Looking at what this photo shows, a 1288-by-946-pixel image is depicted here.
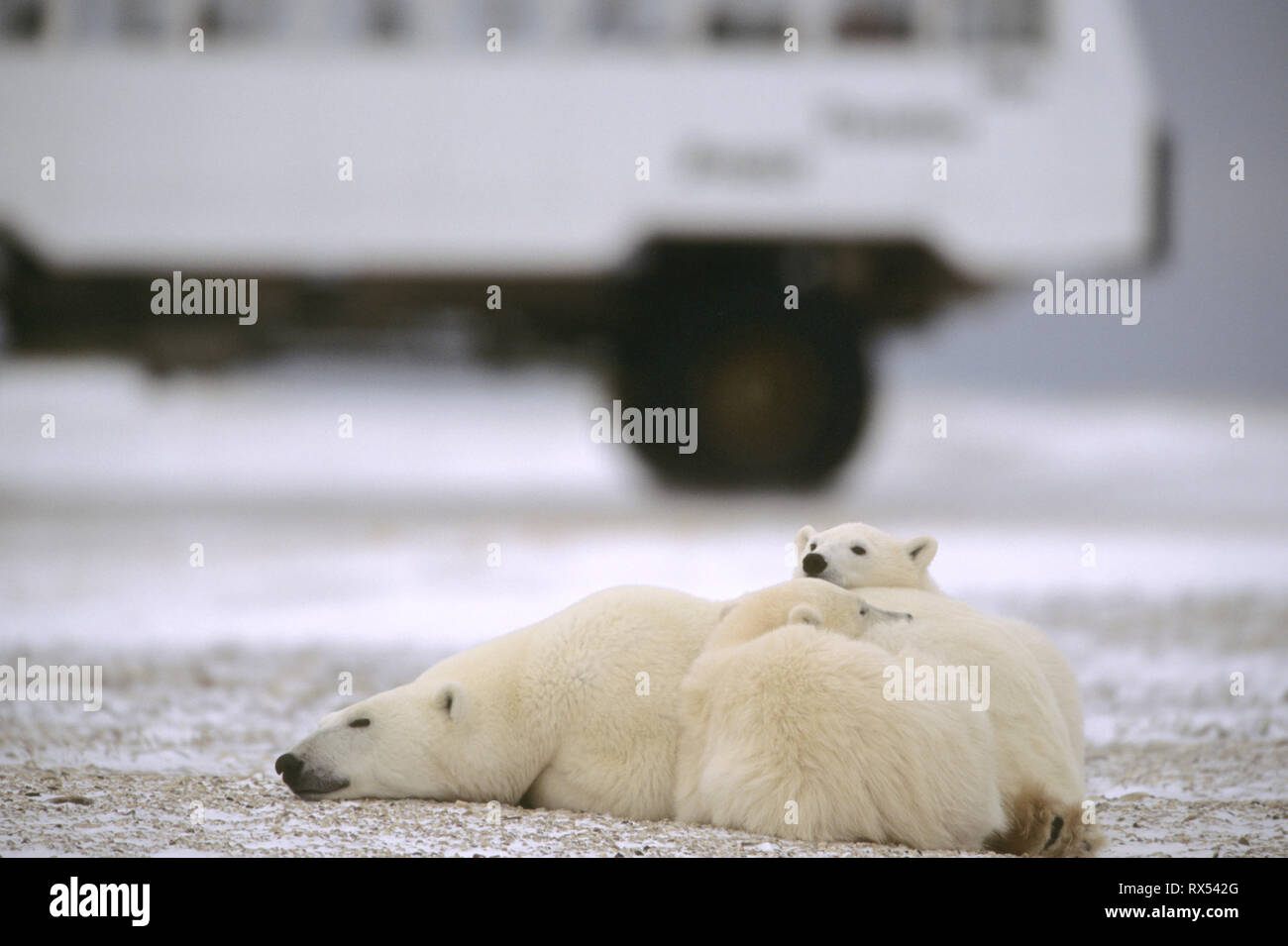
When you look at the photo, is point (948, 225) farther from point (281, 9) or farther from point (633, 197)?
point (281, 9)

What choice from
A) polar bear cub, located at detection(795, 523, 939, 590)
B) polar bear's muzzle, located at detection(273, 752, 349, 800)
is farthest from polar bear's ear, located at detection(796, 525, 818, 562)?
polar bear's muzzle, located at detection(273, 752, 349, 800)

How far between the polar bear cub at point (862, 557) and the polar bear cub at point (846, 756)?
20cm

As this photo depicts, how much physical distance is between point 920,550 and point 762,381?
3274mm

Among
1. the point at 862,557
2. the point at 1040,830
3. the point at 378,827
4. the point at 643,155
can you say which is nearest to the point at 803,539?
the point at 862,557

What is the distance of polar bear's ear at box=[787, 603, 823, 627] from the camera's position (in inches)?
69.1

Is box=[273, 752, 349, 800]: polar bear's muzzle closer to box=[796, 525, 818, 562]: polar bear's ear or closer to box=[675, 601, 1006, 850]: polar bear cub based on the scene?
box=[675, 601, 1006, 850]: polar bear cub

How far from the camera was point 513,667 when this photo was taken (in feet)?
Result: 6.36

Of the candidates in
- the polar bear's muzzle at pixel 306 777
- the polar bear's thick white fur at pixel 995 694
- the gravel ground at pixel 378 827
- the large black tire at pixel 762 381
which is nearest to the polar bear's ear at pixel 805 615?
the polar bear's thick white fur at pixel 995 694

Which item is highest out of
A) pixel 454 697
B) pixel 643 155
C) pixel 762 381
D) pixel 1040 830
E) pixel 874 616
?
pixel 643 155

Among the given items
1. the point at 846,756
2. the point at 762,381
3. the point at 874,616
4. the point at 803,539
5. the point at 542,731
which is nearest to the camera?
the point at 846,756

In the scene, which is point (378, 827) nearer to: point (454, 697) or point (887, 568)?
point (454, 697)

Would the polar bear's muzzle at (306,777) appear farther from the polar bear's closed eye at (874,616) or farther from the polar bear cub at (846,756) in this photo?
the polar bear's closed eye at (874,616)

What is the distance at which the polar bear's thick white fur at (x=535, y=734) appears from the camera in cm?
184

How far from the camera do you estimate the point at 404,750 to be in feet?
6.13
